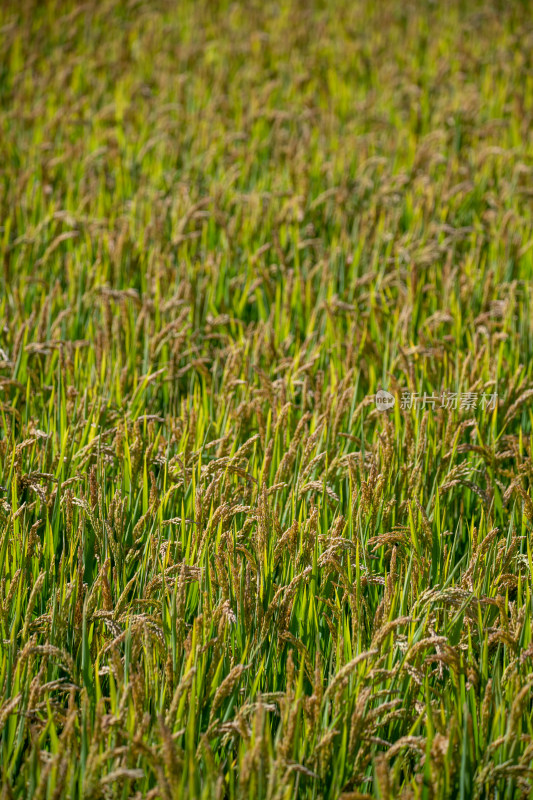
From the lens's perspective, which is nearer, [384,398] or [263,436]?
[263,436]

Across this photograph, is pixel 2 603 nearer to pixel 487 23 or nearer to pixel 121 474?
pixel 121 474

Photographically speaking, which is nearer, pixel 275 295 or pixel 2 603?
pixel 2 603

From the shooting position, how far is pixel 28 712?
1510 mm

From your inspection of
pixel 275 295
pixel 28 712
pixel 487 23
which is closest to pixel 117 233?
pixel 275 295

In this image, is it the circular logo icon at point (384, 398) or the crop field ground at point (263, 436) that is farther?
the circular logo icon at point (384, 398)

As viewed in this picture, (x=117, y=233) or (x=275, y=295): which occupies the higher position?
(x=117, y=233)

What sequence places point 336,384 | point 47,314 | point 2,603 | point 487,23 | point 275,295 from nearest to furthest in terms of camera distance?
1. point 2,603
2. point 336,384
3. point 47,314
4. point 275,295
5. point 487,23

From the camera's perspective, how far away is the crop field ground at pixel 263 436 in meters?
1.52

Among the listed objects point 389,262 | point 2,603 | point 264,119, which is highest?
point 264,119

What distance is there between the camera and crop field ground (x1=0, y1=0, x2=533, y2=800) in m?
1.52

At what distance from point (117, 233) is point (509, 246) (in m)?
1.92

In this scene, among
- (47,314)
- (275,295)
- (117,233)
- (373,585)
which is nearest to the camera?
(373,585)

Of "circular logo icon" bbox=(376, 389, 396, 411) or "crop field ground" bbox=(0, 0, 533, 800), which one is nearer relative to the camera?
"crop field ground" bbox=(0, 0, 533, 800)

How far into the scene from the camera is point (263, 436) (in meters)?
2.43
